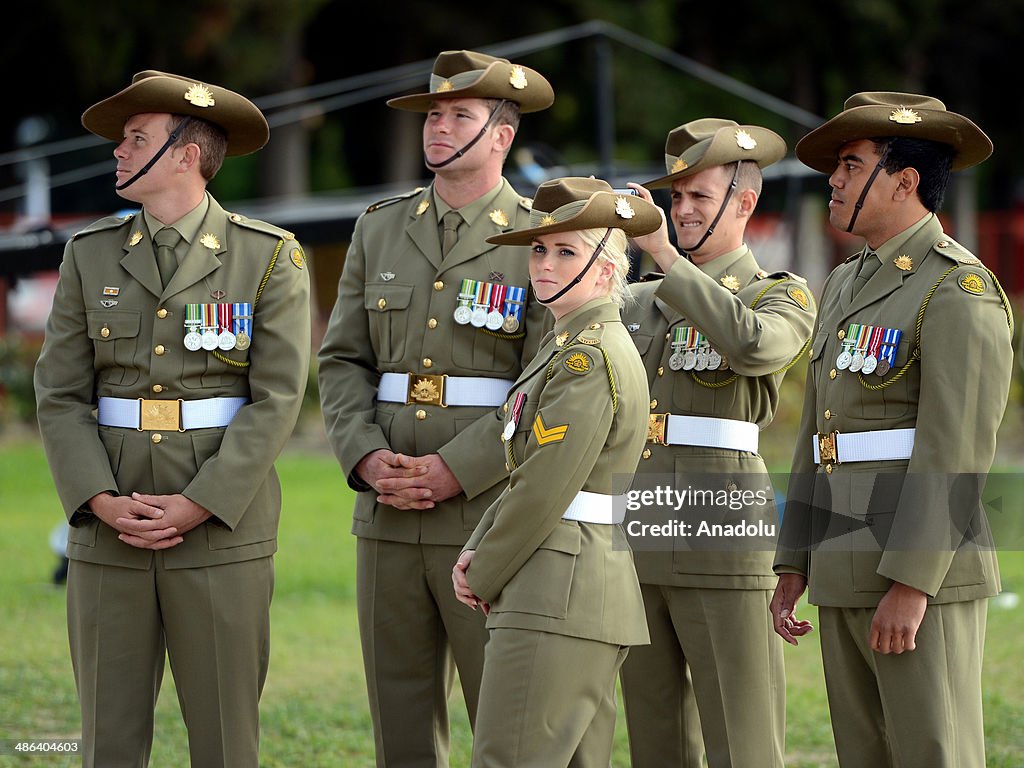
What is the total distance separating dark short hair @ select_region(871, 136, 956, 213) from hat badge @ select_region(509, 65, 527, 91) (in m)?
1.21

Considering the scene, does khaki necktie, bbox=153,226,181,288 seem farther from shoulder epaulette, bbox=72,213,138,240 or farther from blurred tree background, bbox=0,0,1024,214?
blurred tree background, bbox=0,0,1024,214

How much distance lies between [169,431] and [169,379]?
151 mm

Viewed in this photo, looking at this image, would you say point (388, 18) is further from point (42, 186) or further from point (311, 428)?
point (42, 186)

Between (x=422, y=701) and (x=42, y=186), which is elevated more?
(x=42, y=186)

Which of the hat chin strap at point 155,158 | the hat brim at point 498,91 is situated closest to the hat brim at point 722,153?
the hat brim at point 498,91

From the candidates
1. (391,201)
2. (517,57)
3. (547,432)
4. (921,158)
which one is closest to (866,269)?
(921,158)

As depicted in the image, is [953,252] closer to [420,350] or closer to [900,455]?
[900,455]

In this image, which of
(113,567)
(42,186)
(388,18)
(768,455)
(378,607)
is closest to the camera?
(113,567)

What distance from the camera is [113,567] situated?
4.24m

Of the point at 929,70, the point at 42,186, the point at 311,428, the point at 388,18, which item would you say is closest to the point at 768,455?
the point at 311,428

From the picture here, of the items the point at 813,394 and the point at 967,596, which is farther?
the point at 813,394

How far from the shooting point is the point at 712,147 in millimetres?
4469

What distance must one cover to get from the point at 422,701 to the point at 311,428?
1182cm

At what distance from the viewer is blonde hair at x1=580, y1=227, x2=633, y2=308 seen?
12.4ft
